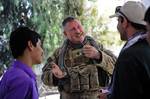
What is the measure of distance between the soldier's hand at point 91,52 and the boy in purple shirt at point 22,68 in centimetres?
81

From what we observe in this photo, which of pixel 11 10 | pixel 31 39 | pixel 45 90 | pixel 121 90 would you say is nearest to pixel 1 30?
pixel 11 10

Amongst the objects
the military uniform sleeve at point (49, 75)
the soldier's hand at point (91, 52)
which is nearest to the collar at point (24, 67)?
the soldier's hand at point (91, 52)

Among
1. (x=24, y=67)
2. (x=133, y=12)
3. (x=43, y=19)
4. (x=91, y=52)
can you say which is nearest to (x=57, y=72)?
(x=91, y=52)

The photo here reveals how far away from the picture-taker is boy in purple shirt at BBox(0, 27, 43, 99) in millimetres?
1966

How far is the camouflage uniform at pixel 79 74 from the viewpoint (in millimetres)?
2980

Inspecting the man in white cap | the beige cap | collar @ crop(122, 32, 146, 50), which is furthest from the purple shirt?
the beige cap

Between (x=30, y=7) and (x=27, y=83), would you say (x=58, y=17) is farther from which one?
(x=27, y=83)

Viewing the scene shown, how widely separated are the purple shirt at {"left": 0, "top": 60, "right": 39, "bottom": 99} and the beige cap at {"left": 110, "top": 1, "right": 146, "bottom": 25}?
633 mm

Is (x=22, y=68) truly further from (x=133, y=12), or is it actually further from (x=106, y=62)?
(x=106, y=62)

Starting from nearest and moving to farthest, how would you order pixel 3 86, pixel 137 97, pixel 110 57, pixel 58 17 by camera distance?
1. pixel 137 97
2. pixel 3 86
3. pixel 110 57
4. pixel 58 17

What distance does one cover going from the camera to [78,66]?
303 centimetres

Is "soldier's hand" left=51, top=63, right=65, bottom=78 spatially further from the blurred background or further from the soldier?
the blurred background

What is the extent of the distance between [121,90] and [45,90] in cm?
273

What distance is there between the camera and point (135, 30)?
6.89ft
